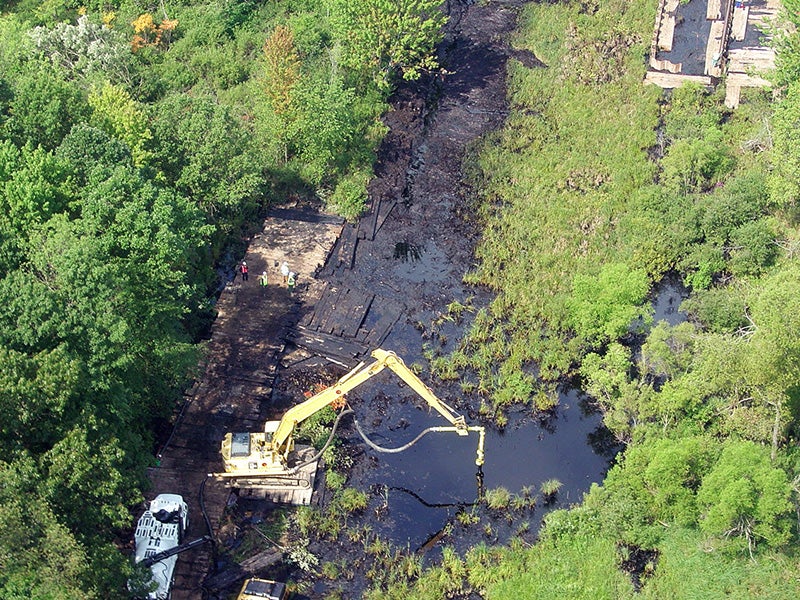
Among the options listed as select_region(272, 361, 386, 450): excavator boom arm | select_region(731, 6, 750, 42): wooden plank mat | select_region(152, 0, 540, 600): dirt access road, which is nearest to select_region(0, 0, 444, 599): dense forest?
select_region(152, 0, 540, 600): dirt access road

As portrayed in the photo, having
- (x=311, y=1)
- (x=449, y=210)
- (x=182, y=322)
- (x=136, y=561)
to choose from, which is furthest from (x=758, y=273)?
(x=311, y=1)

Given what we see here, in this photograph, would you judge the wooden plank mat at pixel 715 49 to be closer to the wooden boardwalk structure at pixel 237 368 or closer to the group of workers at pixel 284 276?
the wooden boardwalk structure at pixel 237 368

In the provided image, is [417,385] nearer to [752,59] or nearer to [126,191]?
[126,191]

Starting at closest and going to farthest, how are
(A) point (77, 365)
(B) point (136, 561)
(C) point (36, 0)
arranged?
(A) point (77, 365) < (B) point (136, 561) < (C) point (36, 0)

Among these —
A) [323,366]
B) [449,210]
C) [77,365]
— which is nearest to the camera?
[77,365]

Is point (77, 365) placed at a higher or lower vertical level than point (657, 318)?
higher

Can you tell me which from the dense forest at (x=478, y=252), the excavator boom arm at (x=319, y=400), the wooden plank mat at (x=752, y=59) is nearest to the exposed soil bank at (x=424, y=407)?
the dense forest at (x=478, y=252)

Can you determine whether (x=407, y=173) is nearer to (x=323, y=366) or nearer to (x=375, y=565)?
(x=323, y=366)
